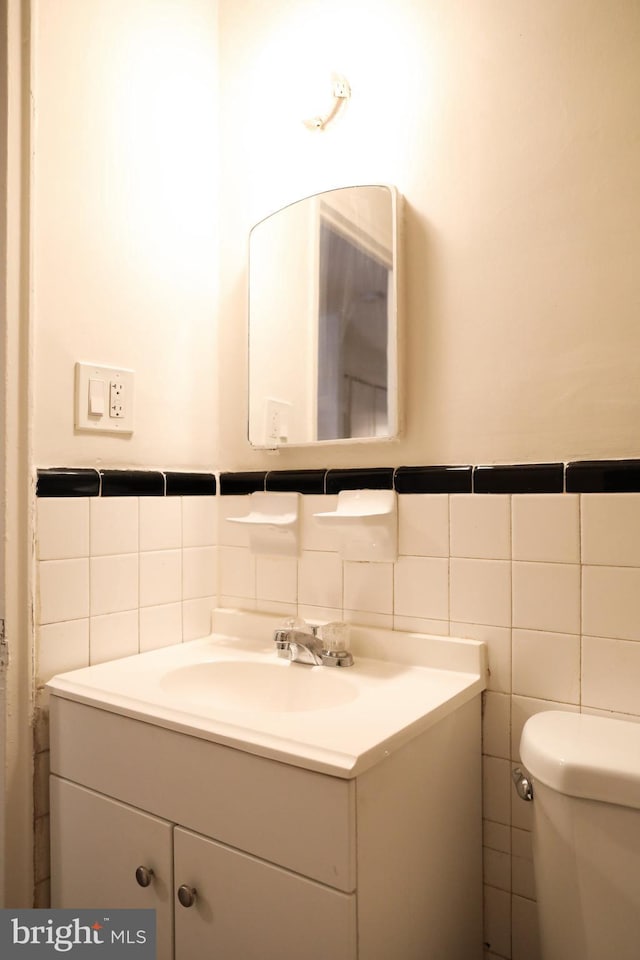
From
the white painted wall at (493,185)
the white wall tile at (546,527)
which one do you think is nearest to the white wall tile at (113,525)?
the white painted wall at (493,185)

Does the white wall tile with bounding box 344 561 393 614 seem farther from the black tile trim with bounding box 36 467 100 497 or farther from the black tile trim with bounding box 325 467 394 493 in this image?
the black tile trim with bounding box 36 467 100 497

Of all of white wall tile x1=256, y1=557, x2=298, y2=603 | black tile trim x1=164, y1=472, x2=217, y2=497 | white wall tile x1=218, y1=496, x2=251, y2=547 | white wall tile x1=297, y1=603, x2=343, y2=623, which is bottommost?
white wall tile x1=297, y1=603, x2=343, y2=623

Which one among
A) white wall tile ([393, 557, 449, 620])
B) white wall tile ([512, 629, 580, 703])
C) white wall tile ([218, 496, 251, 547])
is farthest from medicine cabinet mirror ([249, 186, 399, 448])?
white wall tile ([512, 629, 580, 703])

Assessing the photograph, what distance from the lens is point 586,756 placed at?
0.82m

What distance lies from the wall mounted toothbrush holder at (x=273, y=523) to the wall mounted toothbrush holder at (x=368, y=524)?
0.43 ft

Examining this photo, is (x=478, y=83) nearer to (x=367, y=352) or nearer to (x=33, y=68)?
(x=367, y=352)

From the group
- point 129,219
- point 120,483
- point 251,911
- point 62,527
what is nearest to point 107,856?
point 251,911

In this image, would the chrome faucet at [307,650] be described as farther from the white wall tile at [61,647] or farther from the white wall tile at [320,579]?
the white wall tile at [61,647]

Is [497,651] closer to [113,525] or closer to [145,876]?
[145,876]

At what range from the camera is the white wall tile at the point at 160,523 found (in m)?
1.30

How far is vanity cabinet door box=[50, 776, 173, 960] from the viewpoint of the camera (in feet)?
3.00

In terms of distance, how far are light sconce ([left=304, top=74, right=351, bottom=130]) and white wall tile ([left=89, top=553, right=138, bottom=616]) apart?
1019 millimetres

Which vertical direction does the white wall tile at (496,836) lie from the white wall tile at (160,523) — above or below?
below

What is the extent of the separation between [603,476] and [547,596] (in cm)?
23
